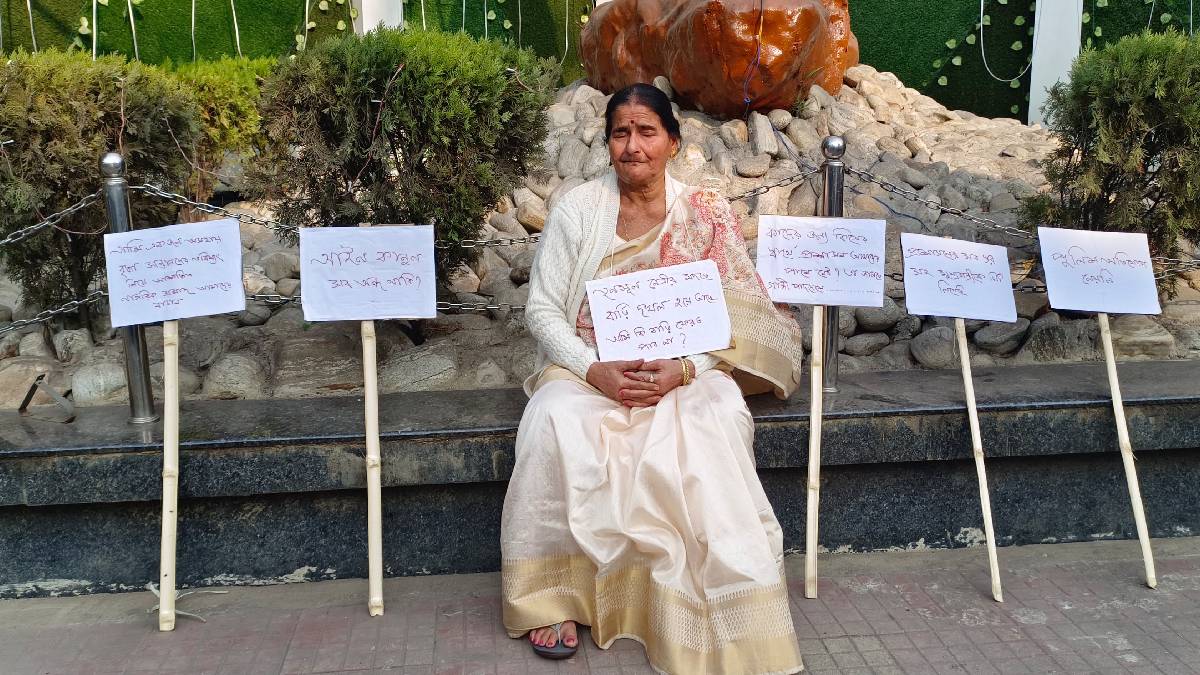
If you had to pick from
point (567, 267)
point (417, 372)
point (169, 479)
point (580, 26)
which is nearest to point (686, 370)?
point (567, 267)

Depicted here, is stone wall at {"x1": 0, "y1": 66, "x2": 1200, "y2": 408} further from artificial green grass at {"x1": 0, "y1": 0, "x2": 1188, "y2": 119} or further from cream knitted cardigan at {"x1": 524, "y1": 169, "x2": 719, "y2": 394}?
artificial green grass at {"x1": 0, "y1": 0, "x2": 1188, "y2": 119}

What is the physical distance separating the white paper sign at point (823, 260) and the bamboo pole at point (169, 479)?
1.89 metres

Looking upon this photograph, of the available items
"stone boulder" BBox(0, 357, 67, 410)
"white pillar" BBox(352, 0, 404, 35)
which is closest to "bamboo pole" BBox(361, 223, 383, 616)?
"stone boulder" BBox(0, 357, 67, 410)

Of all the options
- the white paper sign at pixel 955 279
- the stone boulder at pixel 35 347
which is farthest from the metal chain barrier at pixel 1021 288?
the stone boulder at pixel 35 347

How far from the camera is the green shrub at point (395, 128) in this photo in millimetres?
3725

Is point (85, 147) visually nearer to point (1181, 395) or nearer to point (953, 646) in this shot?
point (953, 646)

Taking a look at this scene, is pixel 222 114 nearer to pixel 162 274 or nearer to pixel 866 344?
pixel 162 274

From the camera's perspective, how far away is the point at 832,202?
12.3ft

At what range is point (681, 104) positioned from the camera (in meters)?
6.71

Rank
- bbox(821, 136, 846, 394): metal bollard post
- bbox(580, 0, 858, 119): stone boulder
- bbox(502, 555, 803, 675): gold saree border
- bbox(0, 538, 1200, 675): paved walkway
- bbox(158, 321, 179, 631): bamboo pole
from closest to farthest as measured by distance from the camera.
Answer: bbox(502, 555, 803, 675): gold saree border < bbox(0, 538, 1200, 675): paved walkway < bbox(158, 321, 179, 631): bamboo pole < bbox(821, 136, 846, 394): metal bollard post < bbox(580, 0, 858, 119): stone boulder

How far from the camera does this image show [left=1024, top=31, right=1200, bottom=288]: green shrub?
4.02m

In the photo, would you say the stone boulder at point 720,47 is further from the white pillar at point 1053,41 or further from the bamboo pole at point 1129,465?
the bamboo pole at point 1129,465

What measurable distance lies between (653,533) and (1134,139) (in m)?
2.72

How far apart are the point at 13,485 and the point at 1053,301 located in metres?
3.43
